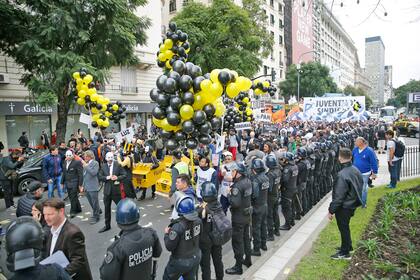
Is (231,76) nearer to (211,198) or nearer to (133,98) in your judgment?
(211,198)

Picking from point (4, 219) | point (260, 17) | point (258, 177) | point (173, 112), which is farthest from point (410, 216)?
point (260, 17)

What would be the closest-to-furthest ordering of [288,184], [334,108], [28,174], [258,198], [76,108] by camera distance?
[258,198], [288,184], [28,174], [76,108], [334,108]

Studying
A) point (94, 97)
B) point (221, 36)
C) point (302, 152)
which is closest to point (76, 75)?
point (94, 97)

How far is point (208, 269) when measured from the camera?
4.66 m

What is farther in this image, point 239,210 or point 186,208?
point 239,210

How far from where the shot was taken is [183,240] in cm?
380

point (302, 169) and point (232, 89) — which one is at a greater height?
point (232, 89)

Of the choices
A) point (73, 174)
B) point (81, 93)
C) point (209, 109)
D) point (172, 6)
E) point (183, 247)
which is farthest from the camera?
point (172, 6)

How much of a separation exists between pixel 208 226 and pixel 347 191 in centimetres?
248

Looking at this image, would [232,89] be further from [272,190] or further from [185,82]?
[272,190]

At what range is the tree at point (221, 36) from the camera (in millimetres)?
24031

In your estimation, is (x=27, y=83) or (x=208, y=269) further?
(x=27, y=83)

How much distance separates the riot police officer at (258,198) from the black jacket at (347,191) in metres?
1.18

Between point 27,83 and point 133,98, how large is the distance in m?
11.6
